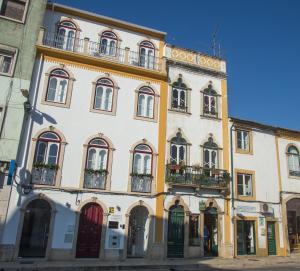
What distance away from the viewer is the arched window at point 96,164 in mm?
16519

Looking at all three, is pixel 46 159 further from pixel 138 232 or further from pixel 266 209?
pixel 266 209

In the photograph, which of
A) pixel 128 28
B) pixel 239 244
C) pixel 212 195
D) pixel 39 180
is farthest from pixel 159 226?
pixel 128 28

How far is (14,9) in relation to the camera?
56.9ft

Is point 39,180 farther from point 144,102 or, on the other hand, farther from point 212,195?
point 212,195

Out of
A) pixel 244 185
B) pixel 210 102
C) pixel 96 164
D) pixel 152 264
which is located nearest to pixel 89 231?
pixel 96 164

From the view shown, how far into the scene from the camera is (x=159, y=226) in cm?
1723

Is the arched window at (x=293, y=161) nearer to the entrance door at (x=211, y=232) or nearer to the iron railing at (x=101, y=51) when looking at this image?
the entrance door at (x=211, y=232)

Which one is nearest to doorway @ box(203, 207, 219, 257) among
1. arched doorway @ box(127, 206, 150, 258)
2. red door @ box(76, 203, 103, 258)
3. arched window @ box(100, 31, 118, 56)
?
arched doorway @ box(127, 206, 150, 258)

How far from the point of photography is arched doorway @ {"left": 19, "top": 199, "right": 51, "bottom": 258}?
15.0 m

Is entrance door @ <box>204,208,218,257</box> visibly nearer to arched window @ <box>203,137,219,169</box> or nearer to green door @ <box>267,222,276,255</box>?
arched window @ <box>203,137,219,169</box>

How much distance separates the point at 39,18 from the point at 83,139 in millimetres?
7503

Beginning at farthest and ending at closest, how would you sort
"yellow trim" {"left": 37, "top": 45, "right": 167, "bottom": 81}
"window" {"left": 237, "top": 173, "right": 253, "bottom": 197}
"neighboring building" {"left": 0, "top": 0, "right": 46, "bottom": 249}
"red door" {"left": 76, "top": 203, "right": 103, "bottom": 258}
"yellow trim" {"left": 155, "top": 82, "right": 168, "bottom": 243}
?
"window" {"left": 237, "top": 173, "right": 253, "bottom": 197} → "yellow trim" {"left": 37, "top": 45, "right": 167, "bottom": 81} → "yellow trim" {"left": 155, "top": 82, "right": 168, "bottom": 243} → "red door" {"left": 76, "top": 203, "right": 103, "bottom": 258} → "neighboring building" {"left": 0, "top": 0, "right": 46, "bottom": 249}

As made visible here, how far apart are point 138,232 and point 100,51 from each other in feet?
37.4

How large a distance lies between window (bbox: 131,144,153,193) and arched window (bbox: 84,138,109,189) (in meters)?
1.69
